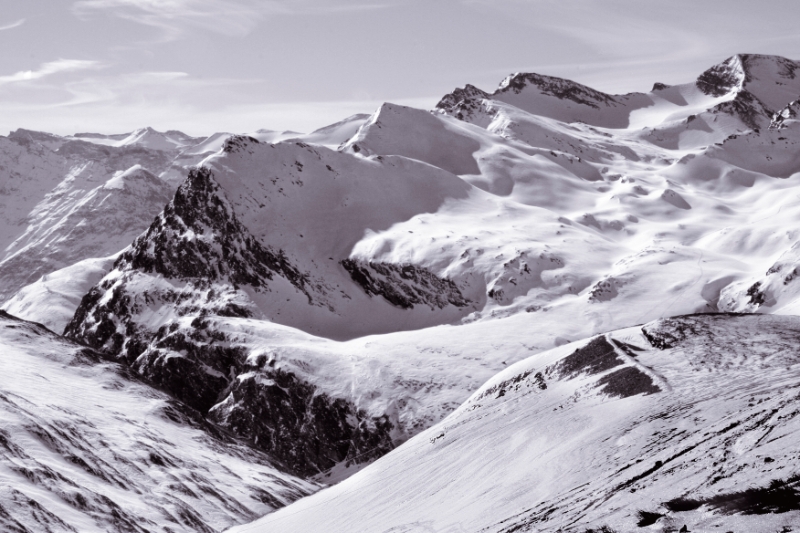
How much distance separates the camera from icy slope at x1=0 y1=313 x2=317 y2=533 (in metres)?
72.5

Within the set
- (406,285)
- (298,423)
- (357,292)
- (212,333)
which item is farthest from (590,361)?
(357,292)

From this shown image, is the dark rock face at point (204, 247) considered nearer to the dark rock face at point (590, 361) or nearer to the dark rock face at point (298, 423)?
the dark rock face at point (298, 423)

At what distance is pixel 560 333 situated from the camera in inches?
5645

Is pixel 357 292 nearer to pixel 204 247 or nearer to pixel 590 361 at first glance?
pixel 204 247

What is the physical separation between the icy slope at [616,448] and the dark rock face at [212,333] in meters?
75.6

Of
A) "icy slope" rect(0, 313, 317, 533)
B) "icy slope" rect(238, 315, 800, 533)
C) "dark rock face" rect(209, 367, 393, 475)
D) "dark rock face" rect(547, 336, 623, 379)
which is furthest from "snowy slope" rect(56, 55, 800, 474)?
"icy slope" rect(238, 315, 800, 533)

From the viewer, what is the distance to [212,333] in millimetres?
151375

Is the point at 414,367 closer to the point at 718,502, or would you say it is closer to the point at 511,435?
the point at 511,435

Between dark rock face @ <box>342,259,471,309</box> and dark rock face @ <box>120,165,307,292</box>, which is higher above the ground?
dark rock face @ <box>120,165,307,292</box>

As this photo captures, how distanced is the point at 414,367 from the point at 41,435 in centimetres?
6330

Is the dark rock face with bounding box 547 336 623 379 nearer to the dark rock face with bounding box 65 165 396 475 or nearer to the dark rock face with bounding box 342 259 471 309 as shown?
the dark rock face with bounding box 65 165 396 475

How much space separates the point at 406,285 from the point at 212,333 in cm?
4198

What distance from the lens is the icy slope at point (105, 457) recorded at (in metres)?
72.5

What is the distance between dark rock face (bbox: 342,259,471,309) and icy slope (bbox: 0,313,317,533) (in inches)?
2295
